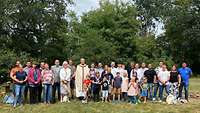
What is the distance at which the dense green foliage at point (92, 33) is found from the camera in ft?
123

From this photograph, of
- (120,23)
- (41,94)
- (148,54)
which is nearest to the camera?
(41,94)

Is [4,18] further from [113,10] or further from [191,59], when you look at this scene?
[191,59]

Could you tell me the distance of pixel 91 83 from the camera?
19984mm

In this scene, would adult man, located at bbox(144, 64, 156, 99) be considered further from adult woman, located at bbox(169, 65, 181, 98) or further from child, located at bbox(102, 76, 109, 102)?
child, located at bbox(102, 76, 109, 102)

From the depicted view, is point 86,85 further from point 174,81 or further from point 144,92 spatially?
point 174,81

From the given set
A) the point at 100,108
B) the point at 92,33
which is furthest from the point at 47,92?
the point at 92,33

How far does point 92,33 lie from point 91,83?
75.3 feet

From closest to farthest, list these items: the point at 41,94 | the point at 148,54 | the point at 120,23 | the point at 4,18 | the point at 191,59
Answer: the point at 41,94 → the point at 4,18 → the point at 120,23 → the point at 148,54 → the point at 191,59

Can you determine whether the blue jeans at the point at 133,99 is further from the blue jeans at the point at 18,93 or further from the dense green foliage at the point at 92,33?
the dense green foliage at the point at 92,33

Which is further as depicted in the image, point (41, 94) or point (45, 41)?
point (45, 41)

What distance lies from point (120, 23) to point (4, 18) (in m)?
16.2

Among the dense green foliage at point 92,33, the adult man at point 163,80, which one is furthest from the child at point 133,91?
the dense green foliage at point 92,33

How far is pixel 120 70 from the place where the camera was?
2069cm

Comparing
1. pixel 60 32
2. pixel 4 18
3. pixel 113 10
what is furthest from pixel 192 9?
pixel 4 18
